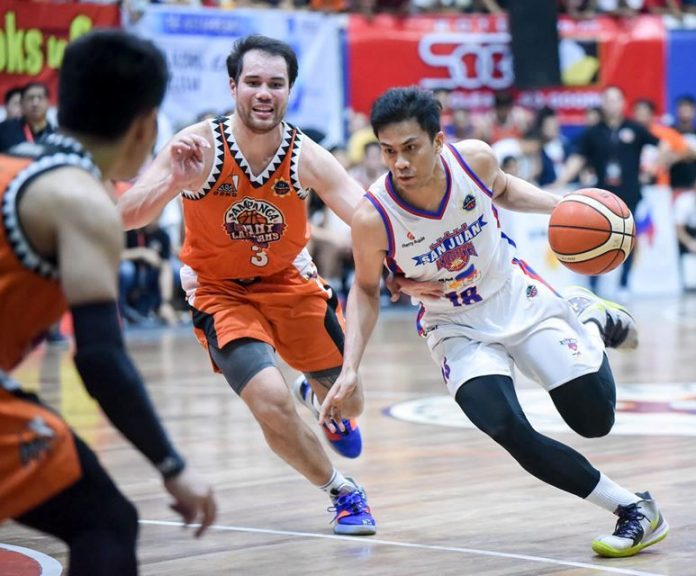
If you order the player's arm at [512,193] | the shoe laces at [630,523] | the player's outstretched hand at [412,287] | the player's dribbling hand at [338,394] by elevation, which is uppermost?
the player's arm at [512,193]

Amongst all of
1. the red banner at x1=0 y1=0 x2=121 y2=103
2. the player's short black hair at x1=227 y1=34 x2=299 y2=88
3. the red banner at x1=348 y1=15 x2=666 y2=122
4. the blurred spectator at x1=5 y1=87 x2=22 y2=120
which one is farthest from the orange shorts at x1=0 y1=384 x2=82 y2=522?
the red banner at x1=348 y1=15 x2=666 y2=122

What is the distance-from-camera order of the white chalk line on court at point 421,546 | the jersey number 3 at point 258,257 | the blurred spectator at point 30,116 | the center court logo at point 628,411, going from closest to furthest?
the white chalk line on court at point 421,546
the jersey number 3 at point 258,257
the center court logo at point 628,411
the blurred spectator at point 30,116

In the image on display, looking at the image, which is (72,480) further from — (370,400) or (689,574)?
(370,400)

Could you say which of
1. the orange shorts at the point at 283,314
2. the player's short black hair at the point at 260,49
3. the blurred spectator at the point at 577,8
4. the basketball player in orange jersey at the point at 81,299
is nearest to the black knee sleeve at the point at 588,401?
the orange shorts at the point at 283,314

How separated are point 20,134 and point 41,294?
321 inches

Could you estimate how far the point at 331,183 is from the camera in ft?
18.5

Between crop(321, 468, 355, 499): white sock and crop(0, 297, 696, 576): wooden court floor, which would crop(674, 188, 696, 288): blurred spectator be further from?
crop(321, 468, 355, 499): white sock

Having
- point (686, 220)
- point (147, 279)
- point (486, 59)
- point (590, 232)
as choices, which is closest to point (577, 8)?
point (486, 59)

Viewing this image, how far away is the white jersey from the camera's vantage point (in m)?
5.12

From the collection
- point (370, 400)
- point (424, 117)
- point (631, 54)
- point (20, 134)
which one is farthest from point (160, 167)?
point (631, 54)

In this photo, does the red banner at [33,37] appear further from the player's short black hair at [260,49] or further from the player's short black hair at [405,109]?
the player's short black hair at [405,109]

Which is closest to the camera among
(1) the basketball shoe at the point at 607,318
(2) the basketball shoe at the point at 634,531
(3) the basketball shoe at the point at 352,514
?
(2) the basketball shoe at the point at 634,531

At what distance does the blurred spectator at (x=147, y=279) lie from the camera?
45.2ft

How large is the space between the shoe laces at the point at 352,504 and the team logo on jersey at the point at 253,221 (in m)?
1.12
